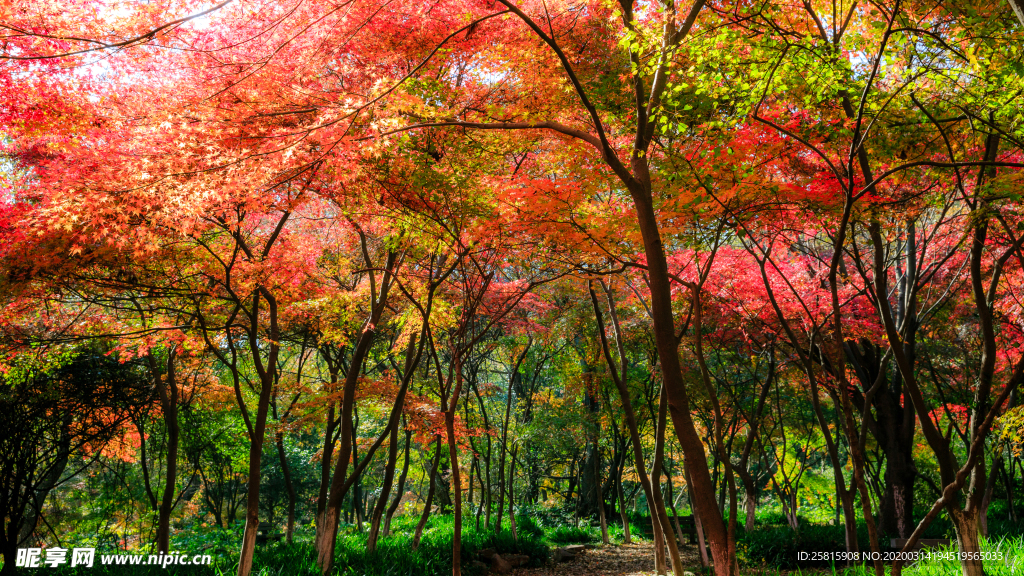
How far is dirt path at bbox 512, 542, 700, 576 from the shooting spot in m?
9.24

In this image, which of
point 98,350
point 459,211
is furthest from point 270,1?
point 98,350

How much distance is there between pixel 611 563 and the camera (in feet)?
32.7

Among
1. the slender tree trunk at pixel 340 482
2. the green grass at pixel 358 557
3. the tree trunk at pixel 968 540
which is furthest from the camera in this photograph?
the slender tree trunk at pixel 340 482

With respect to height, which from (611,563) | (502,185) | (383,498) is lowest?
(611,563)

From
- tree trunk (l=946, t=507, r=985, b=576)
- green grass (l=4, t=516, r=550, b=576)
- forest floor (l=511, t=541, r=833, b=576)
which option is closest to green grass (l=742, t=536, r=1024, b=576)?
tree trunk (l=946, t=507, r=985, b=576)

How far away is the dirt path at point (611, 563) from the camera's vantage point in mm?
9242

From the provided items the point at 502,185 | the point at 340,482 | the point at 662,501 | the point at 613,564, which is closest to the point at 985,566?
the point at 662,501

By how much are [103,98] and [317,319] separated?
13.8 feet

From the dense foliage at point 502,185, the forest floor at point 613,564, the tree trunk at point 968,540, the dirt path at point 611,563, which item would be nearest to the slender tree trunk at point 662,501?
the dense foliage at point 502,185

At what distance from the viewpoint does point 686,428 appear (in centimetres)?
358

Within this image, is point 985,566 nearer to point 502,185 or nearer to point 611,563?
point 502,185

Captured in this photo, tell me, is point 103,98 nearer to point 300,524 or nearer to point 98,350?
point 98,350

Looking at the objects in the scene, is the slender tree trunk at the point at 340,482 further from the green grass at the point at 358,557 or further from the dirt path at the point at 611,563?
the dirt path at the point at 611,563

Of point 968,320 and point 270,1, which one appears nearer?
point 270,1
